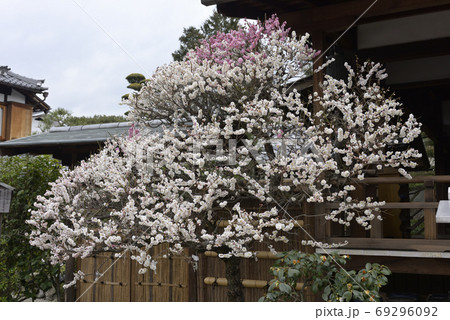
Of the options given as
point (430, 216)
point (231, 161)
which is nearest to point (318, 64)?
point (231, 161)

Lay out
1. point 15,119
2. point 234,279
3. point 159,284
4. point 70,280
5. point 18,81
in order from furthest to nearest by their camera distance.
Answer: point 15,119 < point 18,81 < point 70,280 < point 159,284 < point 234,279

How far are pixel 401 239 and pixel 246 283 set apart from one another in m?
2.29

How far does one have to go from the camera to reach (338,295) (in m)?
5.51

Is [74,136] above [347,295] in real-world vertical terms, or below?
above

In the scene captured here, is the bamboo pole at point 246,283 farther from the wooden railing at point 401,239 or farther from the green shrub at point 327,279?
the green shrub at point 327,279

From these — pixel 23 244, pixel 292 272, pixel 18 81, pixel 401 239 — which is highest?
Result: pixel 18 81

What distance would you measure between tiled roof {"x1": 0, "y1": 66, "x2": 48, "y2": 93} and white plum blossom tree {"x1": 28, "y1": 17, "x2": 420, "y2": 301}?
1502 centimetres

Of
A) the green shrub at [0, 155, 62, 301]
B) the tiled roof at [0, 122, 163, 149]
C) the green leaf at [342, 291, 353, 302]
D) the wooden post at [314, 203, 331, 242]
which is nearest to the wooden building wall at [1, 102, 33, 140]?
the tiled roof at [0, 122, 163, 149]

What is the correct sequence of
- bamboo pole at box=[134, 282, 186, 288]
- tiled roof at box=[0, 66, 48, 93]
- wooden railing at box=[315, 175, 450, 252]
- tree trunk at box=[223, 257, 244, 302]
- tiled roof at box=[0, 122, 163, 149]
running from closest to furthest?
wooden railing at box=[315, 175, 450, 252] < tree trunk at box=[223, 257, 244, 302] < bamboo pole at box=[134, 282, 186, 288] < tiled roof at box=[0, 122, 163, 149] < tiled roof at box=[0, 66, 48, 93]

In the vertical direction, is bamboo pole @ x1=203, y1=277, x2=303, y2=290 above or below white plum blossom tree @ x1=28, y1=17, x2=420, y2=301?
below

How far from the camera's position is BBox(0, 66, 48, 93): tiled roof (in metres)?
20.1

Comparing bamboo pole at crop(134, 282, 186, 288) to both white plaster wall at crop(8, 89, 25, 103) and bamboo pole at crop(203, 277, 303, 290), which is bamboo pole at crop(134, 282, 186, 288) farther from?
white plaster wall at crop(8, 89, 25, 103)

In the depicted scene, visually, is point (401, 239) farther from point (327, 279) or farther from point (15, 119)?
point (15, 119)

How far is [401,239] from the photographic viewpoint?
614 cm
